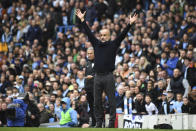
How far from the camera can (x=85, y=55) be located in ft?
69.3

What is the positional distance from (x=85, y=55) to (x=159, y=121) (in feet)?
26.3

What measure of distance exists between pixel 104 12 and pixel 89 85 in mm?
11458

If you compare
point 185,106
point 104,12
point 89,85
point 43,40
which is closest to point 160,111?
point 185,106

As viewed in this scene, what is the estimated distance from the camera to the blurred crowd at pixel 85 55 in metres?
16.5

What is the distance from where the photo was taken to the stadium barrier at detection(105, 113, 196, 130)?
13.1 metres

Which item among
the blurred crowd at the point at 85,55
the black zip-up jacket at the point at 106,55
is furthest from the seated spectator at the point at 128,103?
the black zip-up jacket at the point at 106,55

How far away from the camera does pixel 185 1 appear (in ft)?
68.7

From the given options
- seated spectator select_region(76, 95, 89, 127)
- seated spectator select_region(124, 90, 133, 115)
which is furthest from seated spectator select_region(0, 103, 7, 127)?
seated spectator select_region(124, 90, 133, 115)

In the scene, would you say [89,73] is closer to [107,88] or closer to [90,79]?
[90,79]

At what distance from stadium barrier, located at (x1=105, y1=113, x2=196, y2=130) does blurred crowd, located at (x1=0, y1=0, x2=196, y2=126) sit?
122 centimetres

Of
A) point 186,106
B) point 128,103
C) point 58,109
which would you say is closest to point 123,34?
point 186,106

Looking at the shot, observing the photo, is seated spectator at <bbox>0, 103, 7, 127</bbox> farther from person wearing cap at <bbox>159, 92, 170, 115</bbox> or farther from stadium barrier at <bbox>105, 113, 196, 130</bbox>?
person wearing cap at <bbox>159, 92, 170, 115</bbox>

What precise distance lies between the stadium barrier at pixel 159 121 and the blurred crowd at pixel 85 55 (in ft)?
4.00

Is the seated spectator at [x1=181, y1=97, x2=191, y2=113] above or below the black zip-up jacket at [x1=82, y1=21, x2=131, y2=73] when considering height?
below
